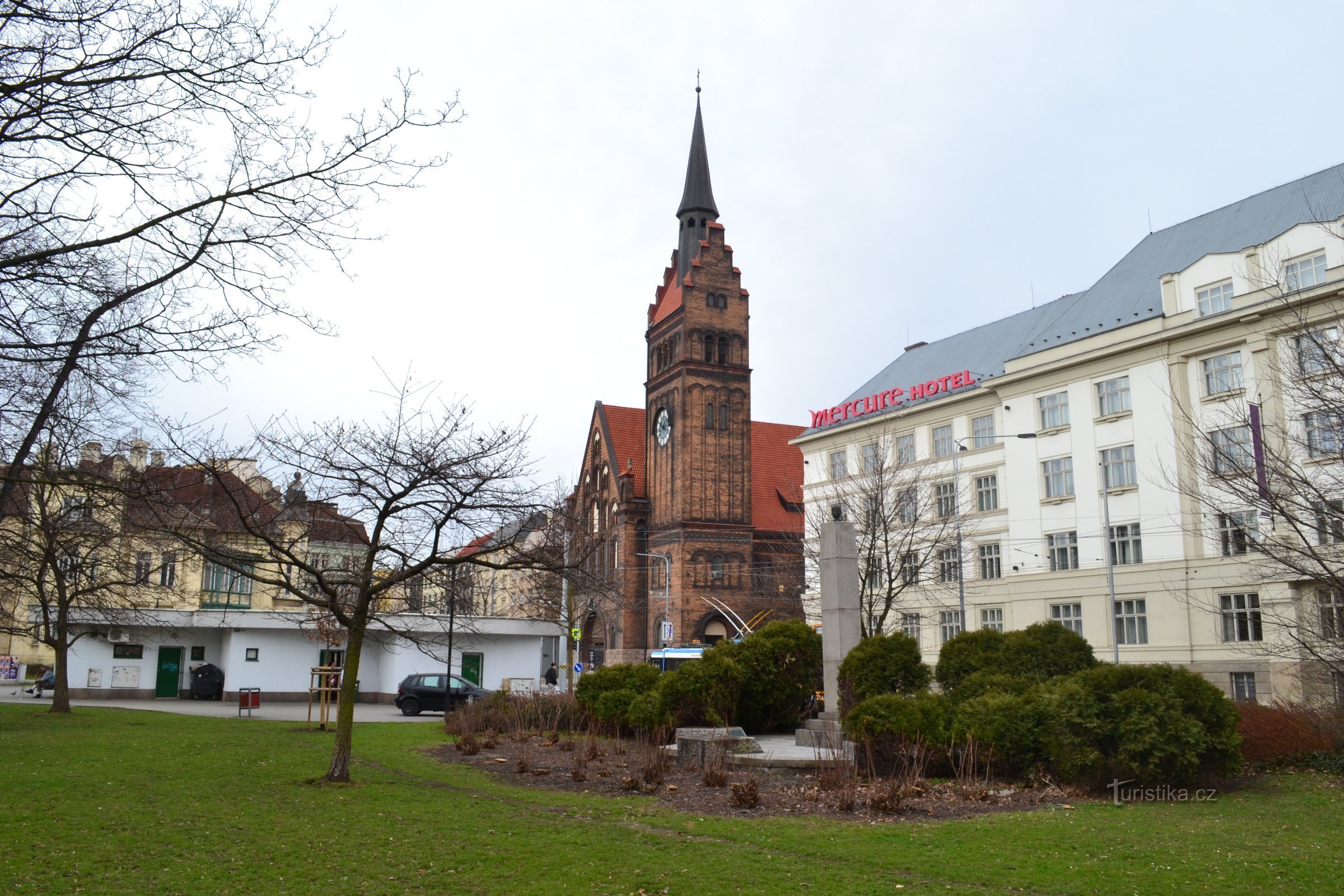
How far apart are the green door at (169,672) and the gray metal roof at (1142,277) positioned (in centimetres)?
3319

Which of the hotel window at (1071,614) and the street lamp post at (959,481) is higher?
the street lamp post at (959,481)

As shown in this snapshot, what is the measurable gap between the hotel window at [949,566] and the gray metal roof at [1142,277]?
283 inches

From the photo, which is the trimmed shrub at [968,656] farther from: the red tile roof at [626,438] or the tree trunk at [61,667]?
the red tile roof at [626,438]

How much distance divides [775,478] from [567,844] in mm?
58764

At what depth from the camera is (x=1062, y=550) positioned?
127ft

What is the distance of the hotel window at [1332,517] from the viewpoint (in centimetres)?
1446

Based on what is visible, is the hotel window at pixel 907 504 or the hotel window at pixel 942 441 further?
the hotel window at pixel 942 441

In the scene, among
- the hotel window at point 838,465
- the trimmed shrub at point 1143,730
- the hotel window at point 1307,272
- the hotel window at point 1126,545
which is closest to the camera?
the trimmed shrub at point 1143,730

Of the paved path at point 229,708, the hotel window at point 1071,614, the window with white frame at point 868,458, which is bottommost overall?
the paved path at point 229,708

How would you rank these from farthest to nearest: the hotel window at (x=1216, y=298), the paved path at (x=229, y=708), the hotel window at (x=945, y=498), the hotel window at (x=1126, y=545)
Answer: the hotel window at (x=945, y=498) < the hotel window at (x=1126, y=545) < the hotel window at (x=1216, y=298) < the paved path at (x=229, y=708)

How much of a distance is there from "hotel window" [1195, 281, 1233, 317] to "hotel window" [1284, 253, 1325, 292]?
1891mm

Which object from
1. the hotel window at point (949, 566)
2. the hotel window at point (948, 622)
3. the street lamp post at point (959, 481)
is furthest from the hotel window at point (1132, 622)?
the hotel window at point (948, 622)

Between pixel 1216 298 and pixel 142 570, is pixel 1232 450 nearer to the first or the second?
pixel 1216 298

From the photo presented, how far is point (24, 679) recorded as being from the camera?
58812mm
